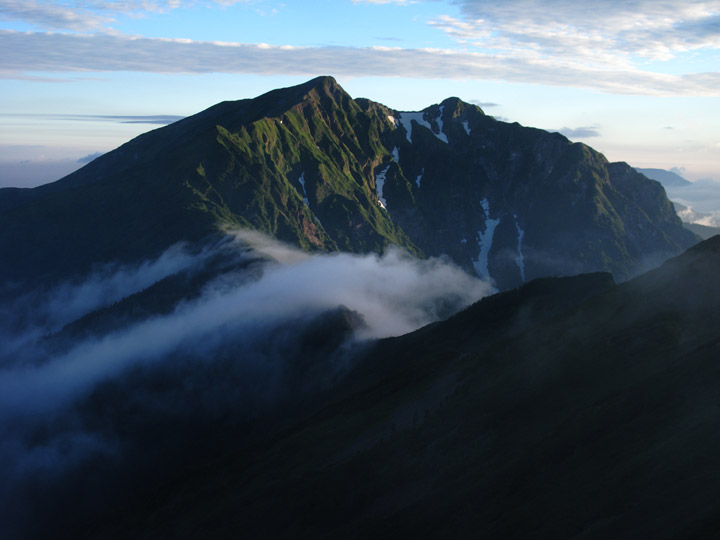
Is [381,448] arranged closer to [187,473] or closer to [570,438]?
[570,438]

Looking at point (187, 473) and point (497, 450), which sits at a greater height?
point (497, 450)

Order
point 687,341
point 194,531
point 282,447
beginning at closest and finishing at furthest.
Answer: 1. point 687,341
2. point 194,531
3. point 282,447

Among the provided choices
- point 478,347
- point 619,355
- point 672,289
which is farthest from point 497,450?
A: point 478,347

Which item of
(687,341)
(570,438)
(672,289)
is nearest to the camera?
(570,438)

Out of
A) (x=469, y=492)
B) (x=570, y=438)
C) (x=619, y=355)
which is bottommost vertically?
(x=469, y=492)

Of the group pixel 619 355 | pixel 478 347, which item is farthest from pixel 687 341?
pixel 478 347

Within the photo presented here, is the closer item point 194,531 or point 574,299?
point 194,531
